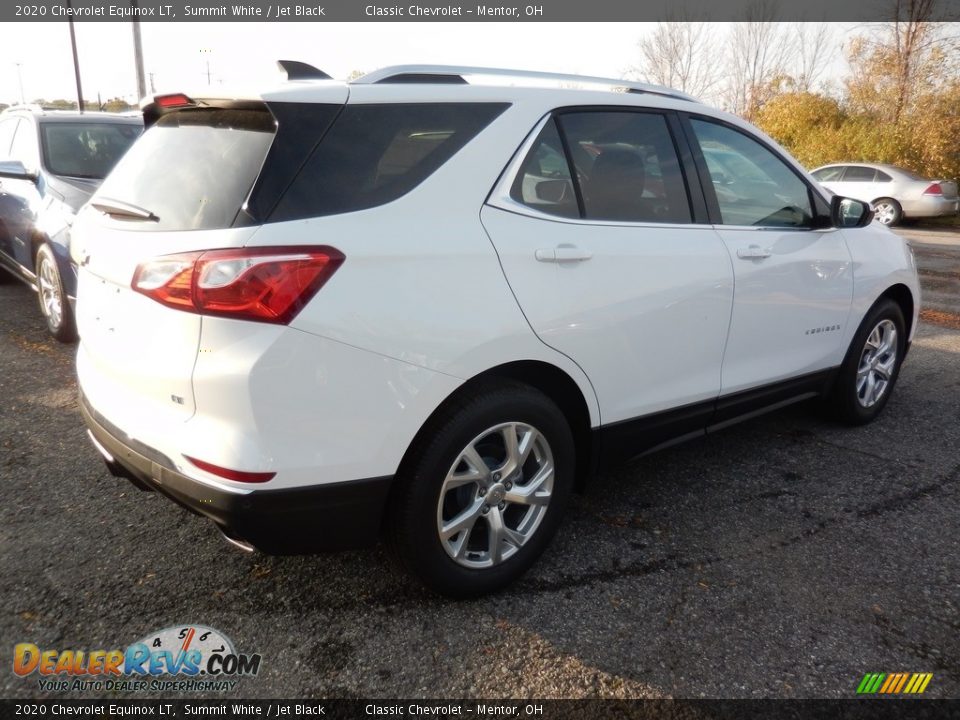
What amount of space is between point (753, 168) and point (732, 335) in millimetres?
889

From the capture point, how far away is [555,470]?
9.10 ft

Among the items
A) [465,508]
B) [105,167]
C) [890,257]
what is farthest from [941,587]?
[105,167]

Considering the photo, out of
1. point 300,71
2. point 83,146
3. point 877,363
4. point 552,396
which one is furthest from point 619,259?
point 83,146

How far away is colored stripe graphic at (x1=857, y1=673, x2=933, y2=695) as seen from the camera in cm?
230

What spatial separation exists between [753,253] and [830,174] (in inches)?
663

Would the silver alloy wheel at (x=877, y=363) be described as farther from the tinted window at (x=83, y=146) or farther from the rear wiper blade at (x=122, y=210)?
the tinted window at (x=83, y=146)

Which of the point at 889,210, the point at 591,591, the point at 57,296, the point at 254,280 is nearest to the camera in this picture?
the point at 254,280

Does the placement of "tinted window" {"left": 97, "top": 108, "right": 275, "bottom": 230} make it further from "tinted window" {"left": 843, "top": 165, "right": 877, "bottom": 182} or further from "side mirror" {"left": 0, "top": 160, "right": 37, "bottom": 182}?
"tinted window" {"left": 843, "top": 165, "right": 877, "bottom": 182}

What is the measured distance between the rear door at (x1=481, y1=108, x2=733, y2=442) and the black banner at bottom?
1.11m

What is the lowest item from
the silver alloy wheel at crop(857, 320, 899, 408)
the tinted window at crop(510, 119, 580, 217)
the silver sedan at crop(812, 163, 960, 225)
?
the silver sedan at crop(812, 163, 960, 225)

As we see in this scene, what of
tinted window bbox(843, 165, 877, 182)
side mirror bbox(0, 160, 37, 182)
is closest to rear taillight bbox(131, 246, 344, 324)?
side mirror bbox(0, 160, 37, 182)

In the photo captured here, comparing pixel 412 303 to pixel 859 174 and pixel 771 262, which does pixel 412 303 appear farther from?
pixel 859 174

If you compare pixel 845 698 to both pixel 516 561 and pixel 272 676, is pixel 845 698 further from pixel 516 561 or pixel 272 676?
pixel 272 676

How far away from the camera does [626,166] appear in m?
3.04
